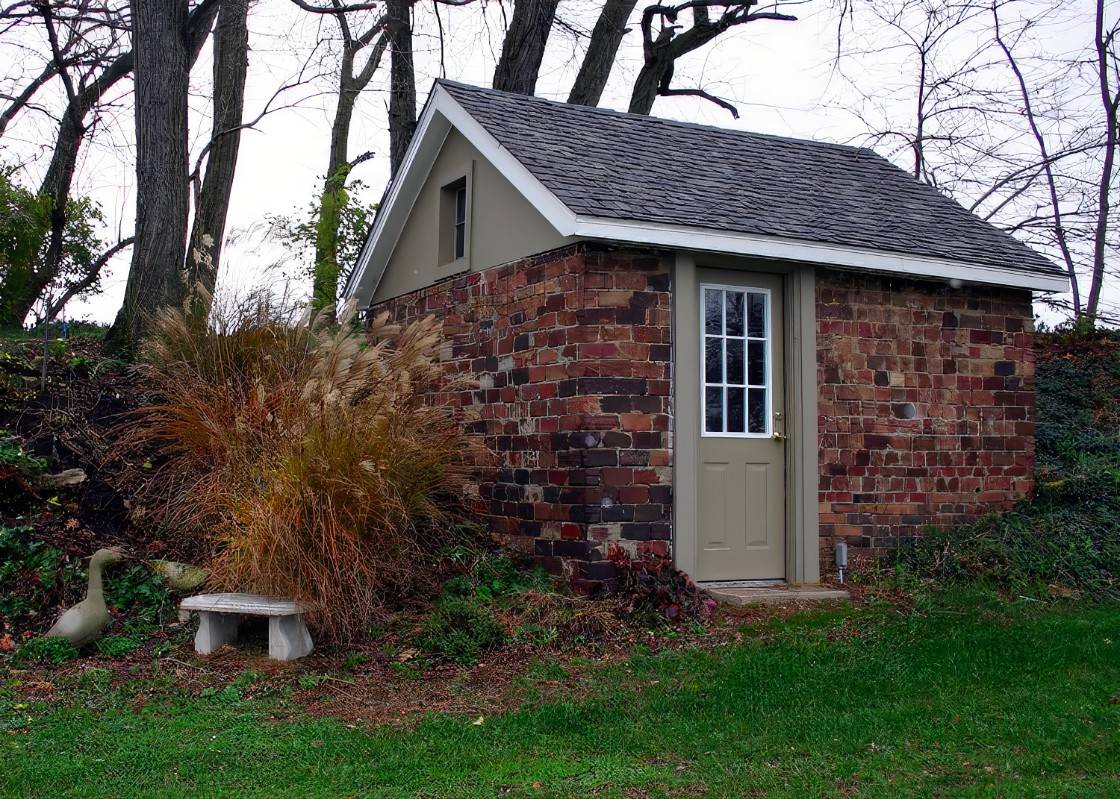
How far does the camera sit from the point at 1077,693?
217 inches

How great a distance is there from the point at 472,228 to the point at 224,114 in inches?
304

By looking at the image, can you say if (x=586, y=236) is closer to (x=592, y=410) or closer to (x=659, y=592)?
(x=592, y=410)

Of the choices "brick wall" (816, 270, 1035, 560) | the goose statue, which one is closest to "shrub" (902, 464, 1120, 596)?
"brick wall" (816, 270, 1035, 560)

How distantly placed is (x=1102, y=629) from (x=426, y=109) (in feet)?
21.8

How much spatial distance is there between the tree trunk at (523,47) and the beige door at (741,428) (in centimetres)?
821

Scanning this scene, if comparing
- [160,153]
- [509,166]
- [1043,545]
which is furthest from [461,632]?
[160,153]

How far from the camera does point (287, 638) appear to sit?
6.12 metres

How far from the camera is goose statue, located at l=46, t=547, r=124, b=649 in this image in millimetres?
6156

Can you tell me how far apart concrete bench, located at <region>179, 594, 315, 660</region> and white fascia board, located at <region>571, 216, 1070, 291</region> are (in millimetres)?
3044

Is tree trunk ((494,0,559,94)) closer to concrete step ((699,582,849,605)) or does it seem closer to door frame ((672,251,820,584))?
door frame ((672,251,820,584))

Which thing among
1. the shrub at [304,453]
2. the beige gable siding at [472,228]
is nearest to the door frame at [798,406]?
the beige gable siding at [472,228]

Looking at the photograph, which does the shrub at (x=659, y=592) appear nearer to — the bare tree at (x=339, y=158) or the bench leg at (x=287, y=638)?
the bench leg at (x=287, y=638)

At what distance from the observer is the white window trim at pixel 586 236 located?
7.42 metres

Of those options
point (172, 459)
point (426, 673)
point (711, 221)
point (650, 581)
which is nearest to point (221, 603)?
point (426, 673)
